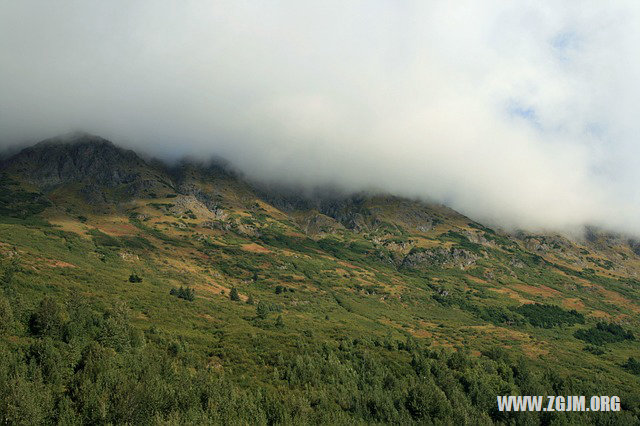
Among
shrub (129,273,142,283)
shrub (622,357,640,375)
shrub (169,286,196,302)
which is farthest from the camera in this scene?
shrub (622,357,640,375)

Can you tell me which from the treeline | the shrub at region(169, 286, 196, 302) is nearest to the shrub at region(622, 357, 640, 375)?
the treeline

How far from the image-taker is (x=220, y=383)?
66125 millimetres

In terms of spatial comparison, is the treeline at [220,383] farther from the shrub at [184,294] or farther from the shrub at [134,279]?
the shrub at [134,279]

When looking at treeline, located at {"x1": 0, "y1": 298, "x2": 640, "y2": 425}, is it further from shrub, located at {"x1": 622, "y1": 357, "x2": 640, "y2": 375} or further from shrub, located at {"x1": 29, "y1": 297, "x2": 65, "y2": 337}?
shrub, located at {"x1": 622, "y1": 357, "x2": 640, "y2": 375}

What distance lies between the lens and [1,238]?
144m

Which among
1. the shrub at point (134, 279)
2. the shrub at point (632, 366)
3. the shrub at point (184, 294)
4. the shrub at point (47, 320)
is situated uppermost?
the shrub at point (47, 320)

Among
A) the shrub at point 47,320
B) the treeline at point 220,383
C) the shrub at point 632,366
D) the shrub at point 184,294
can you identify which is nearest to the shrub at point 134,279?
the shrub at point 184,294

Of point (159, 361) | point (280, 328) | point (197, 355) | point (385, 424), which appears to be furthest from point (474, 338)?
point (159, 361)

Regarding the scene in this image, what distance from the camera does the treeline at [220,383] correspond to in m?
52.7

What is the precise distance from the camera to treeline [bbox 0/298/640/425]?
52.7 meters

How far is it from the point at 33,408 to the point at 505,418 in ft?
304

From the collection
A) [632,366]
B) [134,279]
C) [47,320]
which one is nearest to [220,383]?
[47,320]

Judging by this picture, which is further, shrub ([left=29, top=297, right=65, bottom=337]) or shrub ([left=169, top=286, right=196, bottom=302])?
shrub ([left=169, top=286, right=196, bottom=302])

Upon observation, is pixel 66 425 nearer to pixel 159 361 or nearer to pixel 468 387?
pixel 159 361
